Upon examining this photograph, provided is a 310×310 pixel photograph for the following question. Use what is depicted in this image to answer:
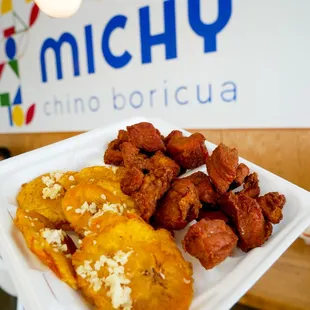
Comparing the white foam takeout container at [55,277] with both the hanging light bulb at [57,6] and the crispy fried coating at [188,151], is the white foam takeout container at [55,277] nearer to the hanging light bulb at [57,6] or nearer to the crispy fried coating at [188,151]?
the crispy fried coating at [188,151]

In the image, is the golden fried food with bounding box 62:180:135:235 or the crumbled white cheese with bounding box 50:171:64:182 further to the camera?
the crumbled white cheese with bounding box 50:171:64:182

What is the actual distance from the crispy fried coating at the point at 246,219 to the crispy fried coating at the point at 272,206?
22mm

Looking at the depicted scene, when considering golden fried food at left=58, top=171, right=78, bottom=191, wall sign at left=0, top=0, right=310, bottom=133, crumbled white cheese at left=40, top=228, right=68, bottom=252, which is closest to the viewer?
crumbled white cheese at left=40, top=228, right=68, bottom=252

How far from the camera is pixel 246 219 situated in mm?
819

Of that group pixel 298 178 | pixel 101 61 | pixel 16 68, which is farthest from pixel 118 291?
pixel 16 68

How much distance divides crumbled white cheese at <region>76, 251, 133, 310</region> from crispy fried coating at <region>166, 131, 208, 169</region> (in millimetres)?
420

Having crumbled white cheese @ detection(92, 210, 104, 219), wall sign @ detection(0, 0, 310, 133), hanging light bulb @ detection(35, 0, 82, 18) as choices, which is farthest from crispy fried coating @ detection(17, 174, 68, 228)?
hanging light bulb @ detection(35, 0, 82, 18)

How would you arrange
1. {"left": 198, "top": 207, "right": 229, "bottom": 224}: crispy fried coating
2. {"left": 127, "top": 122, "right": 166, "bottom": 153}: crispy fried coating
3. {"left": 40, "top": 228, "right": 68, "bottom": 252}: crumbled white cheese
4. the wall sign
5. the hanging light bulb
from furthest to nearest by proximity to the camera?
the hanging light bulb → the wall sign → {"left": 127, "top": 122, "right": 166, "bottom": 153}: crispy fried coating → {"left": 198, "top": 207, "right": 229, "bottom": 224}: crispy fried coating → {"left": 40, "top": 228, "right": 68, "bottom": 252}: crumbled white cheese

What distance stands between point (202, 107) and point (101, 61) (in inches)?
36.1

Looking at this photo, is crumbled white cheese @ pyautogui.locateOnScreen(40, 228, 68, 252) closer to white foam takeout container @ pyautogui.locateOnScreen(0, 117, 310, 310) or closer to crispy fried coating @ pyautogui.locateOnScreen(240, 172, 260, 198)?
white foam takeout container @ pyautogui.locateOnScreen(0, 117, 310, 310)

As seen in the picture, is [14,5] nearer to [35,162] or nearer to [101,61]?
[101,61]

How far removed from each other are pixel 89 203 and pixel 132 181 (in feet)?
0.41

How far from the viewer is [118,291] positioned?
643 mm

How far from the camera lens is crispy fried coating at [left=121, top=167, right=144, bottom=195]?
899mm
